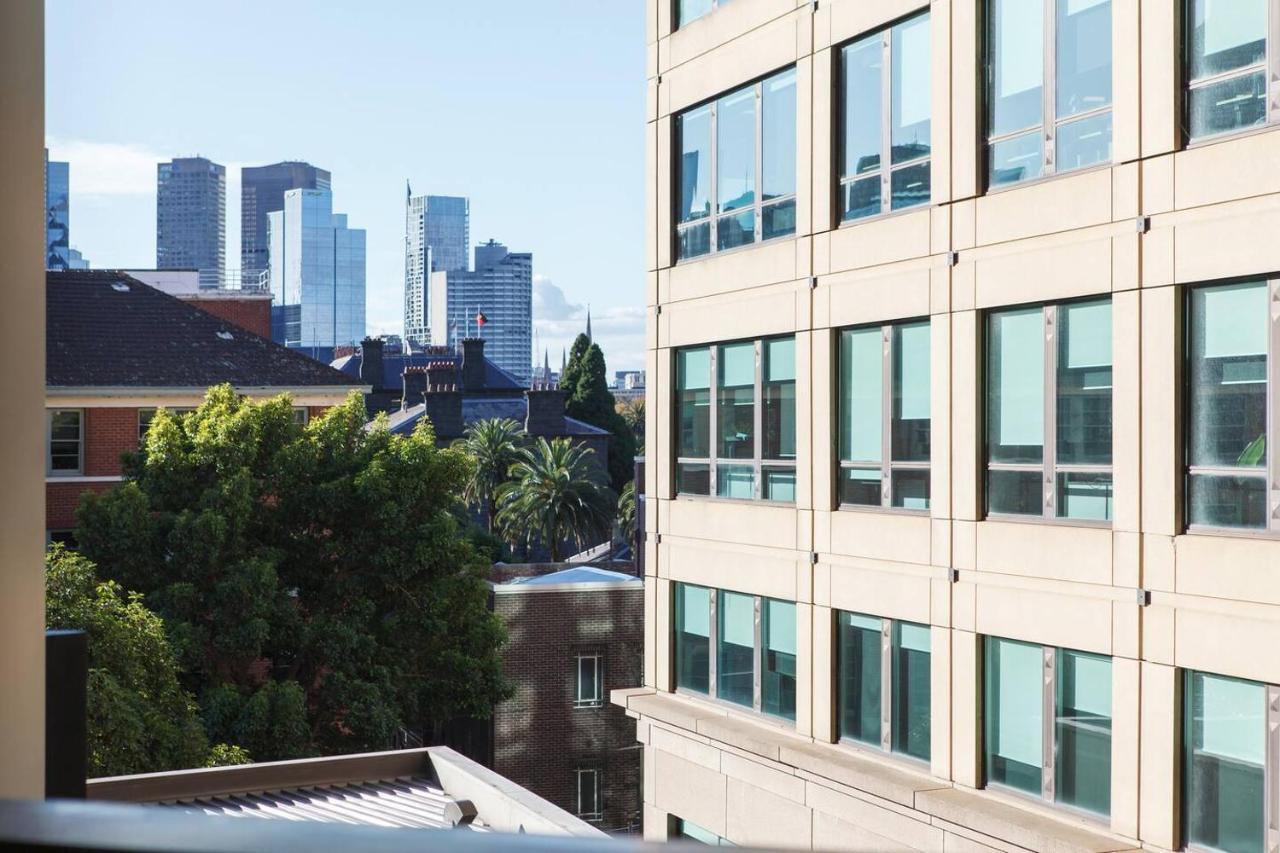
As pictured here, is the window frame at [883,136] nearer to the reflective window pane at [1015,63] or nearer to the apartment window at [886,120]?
the apartment window at [886,120]

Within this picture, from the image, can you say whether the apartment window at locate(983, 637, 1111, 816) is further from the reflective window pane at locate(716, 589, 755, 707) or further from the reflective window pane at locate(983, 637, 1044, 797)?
the reflective window pane at locate(716, 589, 755, 707)

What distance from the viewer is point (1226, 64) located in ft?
40.4

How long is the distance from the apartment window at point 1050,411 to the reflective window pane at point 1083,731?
1.43m

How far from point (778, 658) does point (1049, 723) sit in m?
5.11

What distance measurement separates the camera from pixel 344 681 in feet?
100

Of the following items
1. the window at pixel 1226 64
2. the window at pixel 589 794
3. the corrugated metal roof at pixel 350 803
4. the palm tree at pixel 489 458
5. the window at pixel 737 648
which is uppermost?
the window at pixel 1226 64

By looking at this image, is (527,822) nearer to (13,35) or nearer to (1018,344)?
(1018,344)

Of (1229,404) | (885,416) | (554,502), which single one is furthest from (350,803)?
(554,502)

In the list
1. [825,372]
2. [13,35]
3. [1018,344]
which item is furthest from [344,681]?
[13,35]

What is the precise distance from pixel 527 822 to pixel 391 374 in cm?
9699

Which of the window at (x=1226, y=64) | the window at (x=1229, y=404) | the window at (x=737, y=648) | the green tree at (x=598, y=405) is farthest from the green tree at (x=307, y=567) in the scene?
the green tree at (x=598, y=405)

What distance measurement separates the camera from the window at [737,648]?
739 inches

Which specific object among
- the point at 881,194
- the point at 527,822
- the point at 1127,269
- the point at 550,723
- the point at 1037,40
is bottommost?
the point at 550,723

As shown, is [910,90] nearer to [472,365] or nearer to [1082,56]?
[1082,56]
